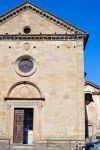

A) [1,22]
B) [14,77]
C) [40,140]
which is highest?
[1,22]

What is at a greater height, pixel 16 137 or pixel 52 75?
pixel 52 75

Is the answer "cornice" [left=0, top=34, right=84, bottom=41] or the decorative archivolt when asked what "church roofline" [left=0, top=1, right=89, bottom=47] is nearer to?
"cornice" [left=0, top=34, right=84, bottom=41]

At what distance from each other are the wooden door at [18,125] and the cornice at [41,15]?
7.88 meters

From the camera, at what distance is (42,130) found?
1112 inches

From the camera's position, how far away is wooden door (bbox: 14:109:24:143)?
28484 mm

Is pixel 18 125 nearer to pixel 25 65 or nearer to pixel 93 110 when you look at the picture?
pixel 25 65

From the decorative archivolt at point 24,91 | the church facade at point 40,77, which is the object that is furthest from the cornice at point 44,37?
the decorative archivolt at point 24,91

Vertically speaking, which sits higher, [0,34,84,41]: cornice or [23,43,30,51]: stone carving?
[0,34,84,41]: cornice

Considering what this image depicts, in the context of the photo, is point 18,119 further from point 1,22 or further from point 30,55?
point 1,22

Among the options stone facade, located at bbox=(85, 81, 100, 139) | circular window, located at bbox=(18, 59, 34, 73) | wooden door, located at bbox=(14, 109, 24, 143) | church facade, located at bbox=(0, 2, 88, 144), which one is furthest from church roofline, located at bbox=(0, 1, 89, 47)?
stone facade, located at bbox=(85, 81, 100, 139)

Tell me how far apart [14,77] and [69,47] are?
520 centimetres

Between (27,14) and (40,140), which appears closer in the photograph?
(40,140)

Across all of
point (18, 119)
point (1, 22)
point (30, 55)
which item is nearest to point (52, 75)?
point (30, 55)

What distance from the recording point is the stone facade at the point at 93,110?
4131 cm
